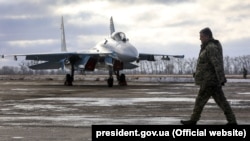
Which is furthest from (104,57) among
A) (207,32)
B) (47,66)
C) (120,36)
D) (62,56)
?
(207,32)

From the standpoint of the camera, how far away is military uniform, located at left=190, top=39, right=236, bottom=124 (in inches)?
361

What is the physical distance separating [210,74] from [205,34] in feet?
2.66

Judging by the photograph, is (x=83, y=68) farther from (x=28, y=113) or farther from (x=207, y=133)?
(x=207, y=133)

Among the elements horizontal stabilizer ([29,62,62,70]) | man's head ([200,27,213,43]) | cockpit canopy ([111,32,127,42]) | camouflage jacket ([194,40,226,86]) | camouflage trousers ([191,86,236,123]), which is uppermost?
cockpit canopy ([111,32,127,42])

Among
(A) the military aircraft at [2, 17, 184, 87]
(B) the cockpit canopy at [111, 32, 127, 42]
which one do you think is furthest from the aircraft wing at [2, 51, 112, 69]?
(B) the cockpit canopy at [111, 32, 127, 42]

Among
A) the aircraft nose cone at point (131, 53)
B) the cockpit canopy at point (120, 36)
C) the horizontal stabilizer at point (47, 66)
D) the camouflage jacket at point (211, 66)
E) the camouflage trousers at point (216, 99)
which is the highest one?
the cockpit canopy at point (120, 36)

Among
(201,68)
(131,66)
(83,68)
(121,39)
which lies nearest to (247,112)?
(201,68)

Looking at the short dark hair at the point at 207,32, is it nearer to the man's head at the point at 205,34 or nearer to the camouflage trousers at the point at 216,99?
the man's head at the point at 205,34

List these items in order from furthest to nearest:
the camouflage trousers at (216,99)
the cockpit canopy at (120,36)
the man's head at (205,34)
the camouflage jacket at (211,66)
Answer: the cockpit canopy at (120,36) < the man's head at (205,34) < the camouflage trousers at (216,99) < the camouflage jacket at (211,66)

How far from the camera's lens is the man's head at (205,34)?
9.40m

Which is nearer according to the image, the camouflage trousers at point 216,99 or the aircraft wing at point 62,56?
the camouflage trousers at point 216,99

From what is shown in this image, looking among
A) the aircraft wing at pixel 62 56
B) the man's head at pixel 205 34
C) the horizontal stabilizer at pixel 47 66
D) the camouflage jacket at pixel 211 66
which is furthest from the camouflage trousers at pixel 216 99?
the horizontal stabilizer at pixel 47 66

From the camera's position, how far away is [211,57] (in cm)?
919

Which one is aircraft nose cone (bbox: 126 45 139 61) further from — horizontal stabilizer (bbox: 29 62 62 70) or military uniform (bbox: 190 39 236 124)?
military uniform (bbox: 190 39 236 124)
